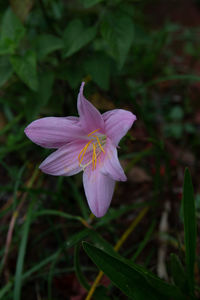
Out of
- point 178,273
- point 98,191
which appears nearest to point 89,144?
point 98,191

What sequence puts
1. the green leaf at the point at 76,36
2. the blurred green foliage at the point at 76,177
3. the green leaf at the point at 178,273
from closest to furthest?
the green leaf at the point at 178,273 → the blurred green foliage at the point at 76,177 → the green leaf at the point at 76,36

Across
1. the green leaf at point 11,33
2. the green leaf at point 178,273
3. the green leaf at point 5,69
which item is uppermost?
the green leaf at point 11,33

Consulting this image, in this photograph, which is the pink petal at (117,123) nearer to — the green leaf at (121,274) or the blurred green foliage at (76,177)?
the blurred green foliage at (76,177)

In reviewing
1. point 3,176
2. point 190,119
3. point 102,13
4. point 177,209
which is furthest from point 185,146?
point 3,176

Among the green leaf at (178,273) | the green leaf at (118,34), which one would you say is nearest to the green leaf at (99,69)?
the green leaf at (118,34)

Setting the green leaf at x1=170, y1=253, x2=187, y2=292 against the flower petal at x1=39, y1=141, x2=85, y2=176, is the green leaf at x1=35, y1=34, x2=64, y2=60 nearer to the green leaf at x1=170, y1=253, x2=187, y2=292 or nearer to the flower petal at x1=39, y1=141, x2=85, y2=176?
the flower petal at x1=39, y1=141, x2=85, y2=176

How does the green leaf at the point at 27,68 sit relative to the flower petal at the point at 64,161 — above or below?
above

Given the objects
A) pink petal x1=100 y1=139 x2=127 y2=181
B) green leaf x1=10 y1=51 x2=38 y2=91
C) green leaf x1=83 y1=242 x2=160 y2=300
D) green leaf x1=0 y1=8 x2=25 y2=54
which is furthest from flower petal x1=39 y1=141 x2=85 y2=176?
green leaf x1=0 y1=8 x2=25 y2=54

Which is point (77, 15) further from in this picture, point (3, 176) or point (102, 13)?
point (3, 176)
